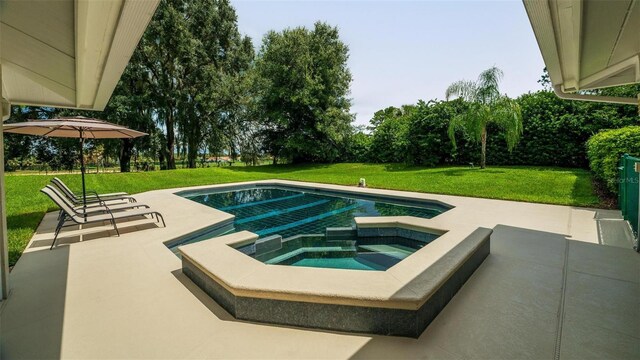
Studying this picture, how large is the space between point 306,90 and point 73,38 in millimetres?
23898

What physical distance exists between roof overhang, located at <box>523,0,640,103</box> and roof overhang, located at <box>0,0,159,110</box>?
3514 millimetres

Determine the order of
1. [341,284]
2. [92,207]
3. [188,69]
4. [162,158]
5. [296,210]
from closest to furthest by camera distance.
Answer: [341,284]
[92,207]
[296,210]
[188,69]
[162,158]

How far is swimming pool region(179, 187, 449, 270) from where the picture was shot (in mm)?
5539

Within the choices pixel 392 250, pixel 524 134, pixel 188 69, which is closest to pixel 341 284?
pixel 392 250

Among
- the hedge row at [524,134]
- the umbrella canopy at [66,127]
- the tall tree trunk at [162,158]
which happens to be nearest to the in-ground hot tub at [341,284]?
the umbrella canopy at [66,127]

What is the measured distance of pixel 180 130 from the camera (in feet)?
83.8

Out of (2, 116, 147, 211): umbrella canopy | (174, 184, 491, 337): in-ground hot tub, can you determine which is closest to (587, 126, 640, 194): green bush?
(174, 184, 491, 337): in-ground hot tub

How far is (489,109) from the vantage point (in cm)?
1609

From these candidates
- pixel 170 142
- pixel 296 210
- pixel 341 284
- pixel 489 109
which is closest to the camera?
pixel 341 284

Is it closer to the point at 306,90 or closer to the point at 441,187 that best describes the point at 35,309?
the point at 441,187

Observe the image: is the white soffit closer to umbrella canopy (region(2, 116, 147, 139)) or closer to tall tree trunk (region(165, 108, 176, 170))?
umbrella canopy (region(2, 116, 147, 139))

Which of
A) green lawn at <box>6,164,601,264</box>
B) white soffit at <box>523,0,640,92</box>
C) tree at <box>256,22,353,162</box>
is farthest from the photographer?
tree at <box>256,22,353,162</box>

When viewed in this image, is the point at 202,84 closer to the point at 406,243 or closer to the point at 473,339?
the point at 406,243

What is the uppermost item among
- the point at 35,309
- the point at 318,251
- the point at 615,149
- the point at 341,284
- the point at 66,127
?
the point at 66,127
